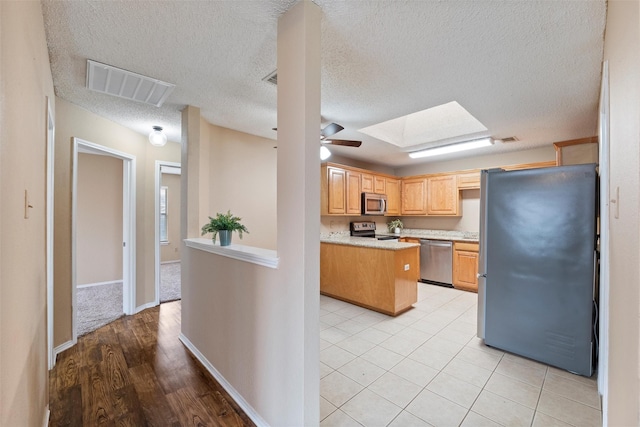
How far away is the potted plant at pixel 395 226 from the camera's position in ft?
19.2

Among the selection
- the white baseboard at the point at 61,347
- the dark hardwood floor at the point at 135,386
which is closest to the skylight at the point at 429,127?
the dark hardwood floor at the point at 135,386

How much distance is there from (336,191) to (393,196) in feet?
6.10

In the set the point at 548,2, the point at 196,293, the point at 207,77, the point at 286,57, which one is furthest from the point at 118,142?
the point at 548,2

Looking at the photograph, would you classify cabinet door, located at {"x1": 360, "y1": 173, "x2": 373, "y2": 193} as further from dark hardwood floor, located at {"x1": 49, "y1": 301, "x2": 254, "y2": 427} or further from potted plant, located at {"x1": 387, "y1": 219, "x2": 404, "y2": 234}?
dark hardwood floor, located at {"x1": 49, "y1": 301, "x2": 254, "y2": 427}

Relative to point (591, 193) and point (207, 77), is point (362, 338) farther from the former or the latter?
point (207, 77)

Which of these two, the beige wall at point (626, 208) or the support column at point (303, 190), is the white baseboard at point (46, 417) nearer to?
the support column at point (303, 190)

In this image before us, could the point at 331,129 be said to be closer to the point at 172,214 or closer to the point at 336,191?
the point at 336,191

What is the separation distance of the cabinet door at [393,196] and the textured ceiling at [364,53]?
2.77 m

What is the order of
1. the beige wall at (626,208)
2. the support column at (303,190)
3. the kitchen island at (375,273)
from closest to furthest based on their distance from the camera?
the beige wall at (626,208) → the support column at (303,190) → the kitchen island at (375,273)

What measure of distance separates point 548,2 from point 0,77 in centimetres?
240

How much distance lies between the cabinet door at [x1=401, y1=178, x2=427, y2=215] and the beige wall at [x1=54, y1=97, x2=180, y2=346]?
4.60m

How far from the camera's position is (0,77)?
759mm

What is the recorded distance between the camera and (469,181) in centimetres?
489

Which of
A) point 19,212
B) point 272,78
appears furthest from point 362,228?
point 19,212
